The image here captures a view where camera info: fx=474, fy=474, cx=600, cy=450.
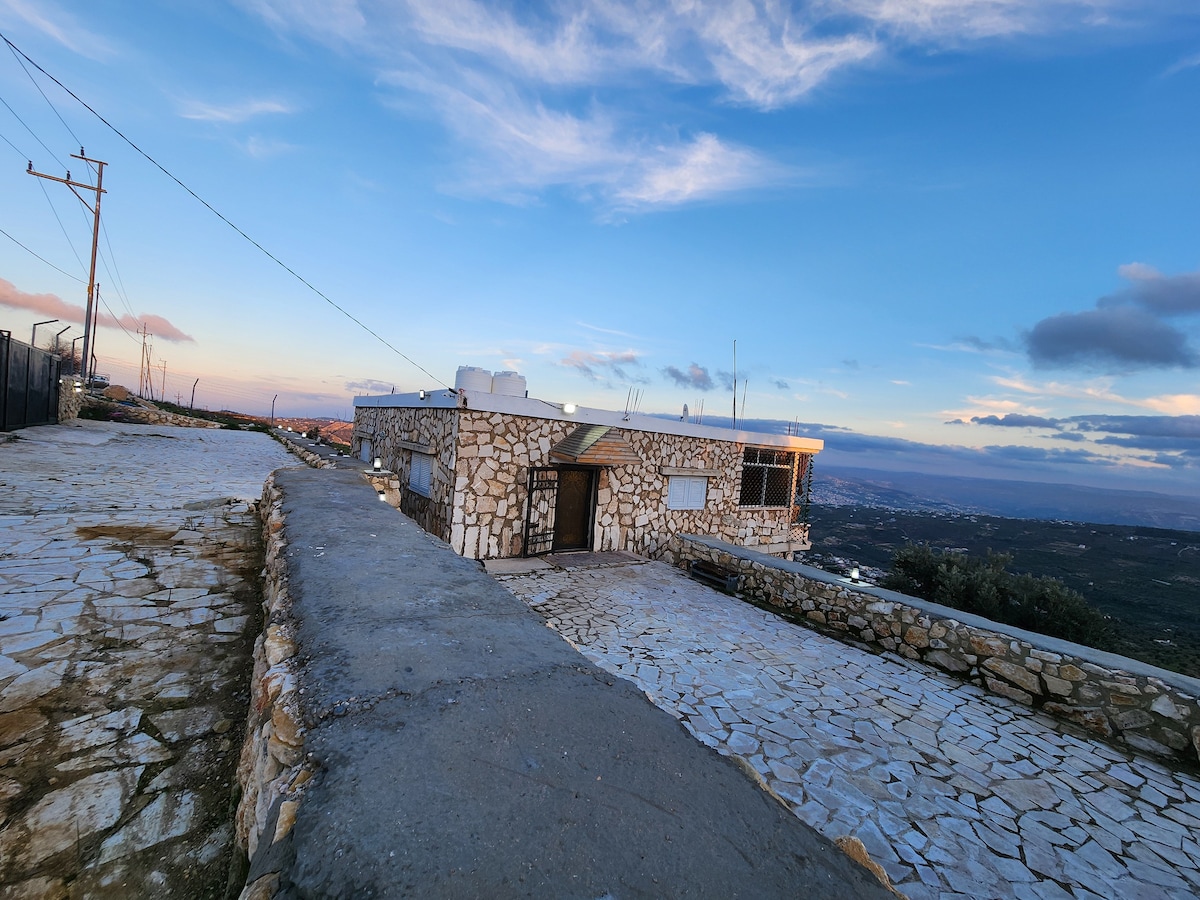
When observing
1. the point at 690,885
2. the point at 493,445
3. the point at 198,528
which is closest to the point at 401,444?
the point at 493,445

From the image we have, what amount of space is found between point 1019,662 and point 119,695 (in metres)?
8.34

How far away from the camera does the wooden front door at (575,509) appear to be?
11.0m

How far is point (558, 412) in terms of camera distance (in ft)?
34.2

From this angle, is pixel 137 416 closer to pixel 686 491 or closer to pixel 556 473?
pixel 556 473

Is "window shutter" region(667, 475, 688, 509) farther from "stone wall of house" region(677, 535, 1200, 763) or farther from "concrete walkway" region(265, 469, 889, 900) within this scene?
"concrete walkway" region(265, 469, 889, 900)

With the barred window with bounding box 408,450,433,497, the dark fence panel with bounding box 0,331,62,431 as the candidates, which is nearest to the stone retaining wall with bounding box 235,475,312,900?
the barred window with bounding box 408,450,433,497

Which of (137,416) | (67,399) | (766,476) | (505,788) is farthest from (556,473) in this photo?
(137,416)

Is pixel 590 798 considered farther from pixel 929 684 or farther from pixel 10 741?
pixel 929 684

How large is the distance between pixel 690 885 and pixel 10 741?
286 cm

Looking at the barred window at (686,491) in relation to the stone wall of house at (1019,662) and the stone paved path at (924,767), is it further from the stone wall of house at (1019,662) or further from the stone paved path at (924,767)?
the stone paved path at (924,767)

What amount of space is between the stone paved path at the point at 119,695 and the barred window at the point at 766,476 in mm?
12887

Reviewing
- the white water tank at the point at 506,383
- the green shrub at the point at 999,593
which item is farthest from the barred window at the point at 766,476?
the white water tank at the point at 506,383

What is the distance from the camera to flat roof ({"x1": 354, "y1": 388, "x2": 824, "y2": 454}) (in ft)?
31.3

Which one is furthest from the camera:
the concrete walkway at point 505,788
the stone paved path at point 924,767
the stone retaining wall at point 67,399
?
the stone retaining wall at point 67,399
